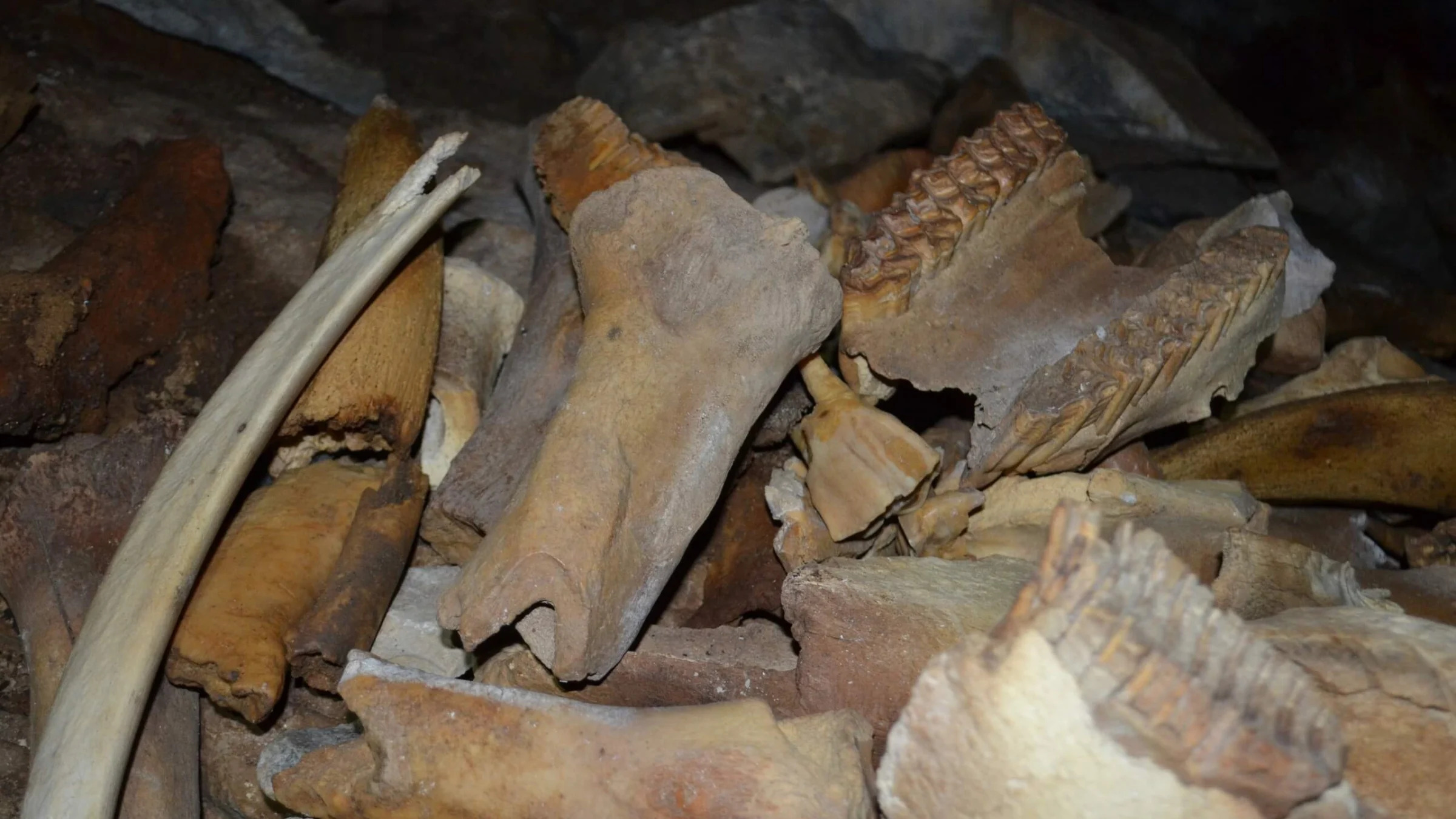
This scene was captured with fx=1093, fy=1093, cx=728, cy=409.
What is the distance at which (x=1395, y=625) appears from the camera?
1194mm

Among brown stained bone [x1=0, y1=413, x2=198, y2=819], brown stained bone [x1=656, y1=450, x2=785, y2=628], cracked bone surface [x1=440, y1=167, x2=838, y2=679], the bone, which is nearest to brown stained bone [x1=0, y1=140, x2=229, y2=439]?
brown stained bone [x1=0, y1=413, x2=198, y2=819]

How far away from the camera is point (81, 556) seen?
1640 mm

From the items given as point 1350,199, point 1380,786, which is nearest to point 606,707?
point 1380,786

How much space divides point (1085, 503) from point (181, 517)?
4.46 ft

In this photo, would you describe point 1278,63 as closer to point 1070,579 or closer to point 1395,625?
point 1395,625

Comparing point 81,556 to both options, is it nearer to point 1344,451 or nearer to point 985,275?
point 985,275

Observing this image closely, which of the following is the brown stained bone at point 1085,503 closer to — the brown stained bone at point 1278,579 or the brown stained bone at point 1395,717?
the brown stained bone at point 1278,579

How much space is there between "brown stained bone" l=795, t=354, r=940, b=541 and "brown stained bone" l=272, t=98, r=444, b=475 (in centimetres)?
66

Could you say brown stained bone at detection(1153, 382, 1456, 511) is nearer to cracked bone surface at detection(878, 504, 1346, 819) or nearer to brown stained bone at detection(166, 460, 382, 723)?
cracked bone surface at detection(878, 504, 1346, 819)

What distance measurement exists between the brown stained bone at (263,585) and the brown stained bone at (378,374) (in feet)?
0.23

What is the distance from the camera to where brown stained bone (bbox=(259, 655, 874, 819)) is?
3.85ft

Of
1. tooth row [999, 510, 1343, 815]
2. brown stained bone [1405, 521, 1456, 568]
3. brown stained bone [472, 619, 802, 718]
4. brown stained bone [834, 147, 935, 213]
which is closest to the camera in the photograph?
tooth row [999, 510, 1343, 815]

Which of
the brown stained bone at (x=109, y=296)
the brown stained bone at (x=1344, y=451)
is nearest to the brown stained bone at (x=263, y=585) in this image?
the brown stained bone at (x=109, y=296)

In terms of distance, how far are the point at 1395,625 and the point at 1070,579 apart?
466mm
